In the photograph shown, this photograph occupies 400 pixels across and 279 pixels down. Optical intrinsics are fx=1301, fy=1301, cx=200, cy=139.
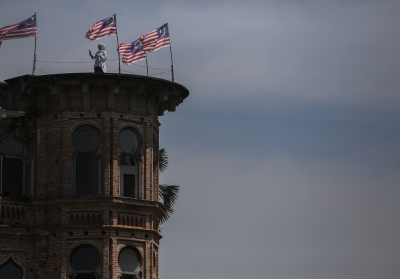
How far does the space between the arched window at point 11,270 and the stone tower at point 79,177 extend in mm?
39

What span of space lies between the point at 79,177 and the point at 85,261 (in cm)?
343

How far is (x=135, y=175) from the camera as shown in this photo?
52.3m

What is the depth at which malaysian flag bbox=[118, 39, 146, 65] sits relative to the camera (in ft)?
173

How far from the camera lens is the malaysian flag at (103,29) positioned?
5275cm

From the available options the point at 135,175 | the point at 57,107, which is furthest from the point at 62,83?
the point at 135,175

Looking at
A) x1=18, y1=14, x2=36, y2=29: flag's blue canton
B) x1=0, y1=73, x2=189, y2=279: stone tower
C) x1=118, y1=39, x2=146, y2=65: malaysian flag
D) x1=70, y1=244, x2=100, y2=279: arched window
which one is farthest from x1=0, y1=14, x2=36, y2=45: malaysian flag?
x1=70, y1=244, x2=100, y2=279: arched window

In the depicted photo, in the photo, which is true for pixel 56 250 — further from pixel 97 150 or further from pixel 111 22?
pixel 111 22

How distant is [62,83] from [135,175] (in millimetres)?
4704

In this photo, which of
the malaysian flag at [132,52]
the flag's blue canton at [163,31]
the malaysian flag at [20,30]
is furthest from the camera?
the flag's blue canton at [163,31]

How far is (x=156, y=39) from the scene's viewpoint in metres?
53.5

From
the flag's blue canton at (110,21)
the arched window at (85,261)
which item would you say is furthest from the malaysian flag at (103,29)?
the arched window at (85,261)

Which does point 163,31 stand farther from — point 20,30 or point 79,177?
point 79,177

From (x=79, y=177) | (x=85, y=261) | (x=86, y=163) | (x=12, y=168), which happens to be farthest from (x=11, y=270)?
(x=86, y=163)

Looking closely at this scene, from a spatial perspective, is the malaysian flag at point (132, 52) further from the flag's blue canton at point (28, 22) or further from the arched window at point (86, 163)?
the flag's blue canton at point (28, 22)
